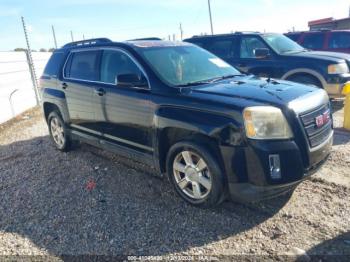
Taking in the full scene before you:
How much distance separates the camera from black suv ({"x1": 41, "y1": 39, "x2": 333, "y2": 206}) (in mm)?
3041

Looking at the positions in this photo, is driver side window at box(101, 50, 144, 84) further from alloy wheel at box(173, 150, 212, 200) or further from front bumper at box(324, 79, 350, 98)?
front bumper at box(324, 79, 350, 98)

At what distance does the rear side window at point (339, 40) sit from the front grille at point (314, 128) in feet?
28.5

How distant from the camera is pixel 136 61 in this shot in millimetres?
4082

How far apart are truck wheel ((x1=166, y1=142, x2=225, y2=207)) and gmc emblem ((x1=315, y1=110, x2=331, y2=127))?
1.14 m

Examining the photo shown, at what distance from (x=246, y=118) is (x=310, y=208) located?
4.38ft

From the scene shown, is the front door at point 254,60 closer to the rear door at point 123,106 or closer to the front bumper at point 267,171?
the rear door at point 123,106

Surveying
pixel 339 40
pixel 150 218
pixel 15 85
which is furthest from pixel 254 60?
pixel 15 85

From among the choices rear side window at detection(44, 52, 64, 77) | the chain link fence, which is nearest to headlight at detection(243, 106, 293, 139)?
rear side window at detection(44, 52, 64, 77)

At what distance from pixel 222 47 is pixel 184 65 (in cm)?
455

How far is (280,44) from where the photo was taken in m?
8.19

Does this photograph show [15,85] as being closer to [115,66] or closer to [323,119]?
[115,66]

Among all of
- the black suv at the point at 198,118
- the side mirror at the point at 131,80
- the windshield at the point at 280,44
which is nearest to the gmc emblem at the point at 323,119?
the black suv at the point at 198,118

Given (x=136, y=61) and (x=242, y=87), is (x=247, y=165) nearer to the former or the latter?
(x=242, y=87)

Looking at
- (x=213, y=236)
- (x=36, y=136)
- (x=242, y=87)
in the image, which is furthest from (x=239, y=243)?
(x=36, y=136)
